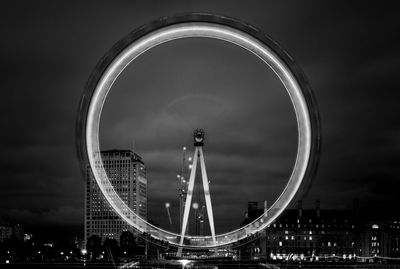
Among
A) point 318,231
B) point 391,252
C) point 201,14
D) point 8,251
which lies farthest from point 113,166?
point 201,14

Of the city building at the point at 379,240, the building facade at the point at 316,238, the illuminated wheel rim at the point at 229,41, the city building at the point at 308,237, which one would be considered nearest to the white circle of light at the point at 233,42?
the illuminated wheel rim at the point at 229,41

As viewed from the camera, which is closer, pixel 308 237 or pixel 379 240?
pixel 308 237

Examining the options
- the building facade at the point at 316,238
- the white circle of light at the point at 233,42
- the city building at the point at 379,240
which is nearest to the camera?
the white circle of light at the point at 233,42

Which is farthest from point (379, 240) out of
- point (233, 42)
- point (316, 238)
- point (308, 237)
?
point (233, 42)

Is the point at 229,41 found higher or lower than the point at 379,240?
higher

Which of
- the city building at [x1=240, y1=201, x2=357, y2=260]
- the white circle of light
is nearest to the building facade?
the city building at [x1=240, y1=201, x2=357, y2=260]

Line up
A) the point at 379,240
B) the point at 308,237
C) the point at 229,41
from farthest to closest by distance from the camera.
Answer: the point at 379,240 → the point at 308,237 → the point at 229,41

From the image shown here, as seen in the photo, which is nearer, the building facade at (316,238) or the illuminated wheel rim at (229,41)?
the illuminated wheel rim at (229,41)

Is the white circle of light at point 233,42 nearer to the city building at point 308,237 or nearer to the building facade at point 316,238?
the building facade at point 316,238

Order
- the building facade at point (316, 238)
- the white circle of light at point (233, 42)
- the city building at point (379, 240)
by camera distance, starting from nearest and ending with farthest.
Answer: the white circle of light at point (233, 42)
the building facade at point (316, 238)
the city building at point (379, 240)

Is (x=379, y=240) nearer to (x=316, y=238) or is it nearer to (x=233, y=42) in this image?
(x=316, y=238)

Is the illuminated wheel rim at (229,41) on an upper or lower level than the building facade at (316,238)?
upper

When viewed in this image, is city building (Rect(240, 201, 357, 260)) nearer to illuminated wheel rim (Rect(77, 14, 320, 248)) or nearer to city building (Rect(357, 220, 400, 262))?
city building (Rect(357, 220, 400, 262))

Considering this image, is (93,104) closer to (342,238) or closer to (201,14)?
(201,14)
